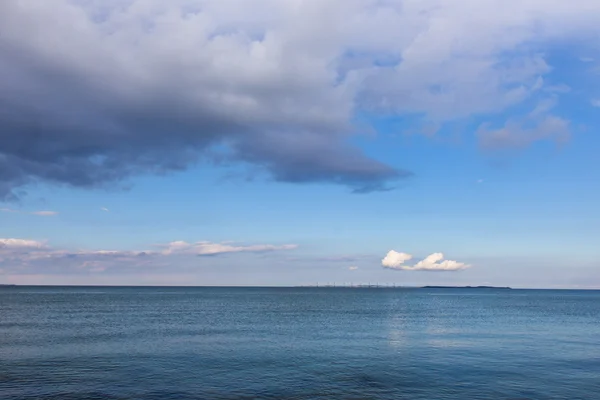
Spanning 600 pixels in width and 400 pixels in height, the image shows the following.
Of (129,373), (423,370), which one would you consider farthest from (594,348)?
(129,373)

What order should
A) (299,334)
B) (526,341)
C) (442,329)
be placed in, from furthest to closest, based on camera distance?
(442,329), (299,334), (526,341)

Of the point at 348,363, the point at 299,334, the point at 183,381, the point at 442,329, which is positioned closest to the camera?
the point at 183,381

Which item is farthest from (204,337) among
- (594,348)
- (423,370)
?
(594,348)

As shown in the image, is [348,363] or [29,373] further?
[348,363]

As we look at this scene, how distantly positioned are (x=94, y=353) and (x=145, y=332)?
2367 centimetres

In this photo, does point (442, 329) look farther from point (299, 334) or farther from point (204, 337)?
point (204, 337)

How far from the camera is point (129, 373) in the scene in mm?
46500

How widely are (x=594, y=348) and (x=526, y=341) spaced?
9041mm

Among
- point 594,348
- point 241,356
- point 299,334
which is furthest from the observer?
point 299,334

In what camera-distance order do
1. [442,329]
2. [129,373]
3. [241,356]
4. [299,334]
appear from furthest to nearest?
1. [442,329]
2. [299,334]
3. [241,356]
4. [129,373]

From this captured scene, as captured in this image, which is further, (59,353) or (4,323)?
(4,323)

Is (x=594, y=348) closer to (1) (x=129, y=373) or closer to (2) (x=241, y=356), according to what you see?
(2) (x=241, y=356)

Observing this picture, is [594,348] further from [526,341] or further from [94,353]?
[94,353]

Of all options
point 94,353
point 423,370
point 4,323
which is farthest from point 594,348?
point 4,323
